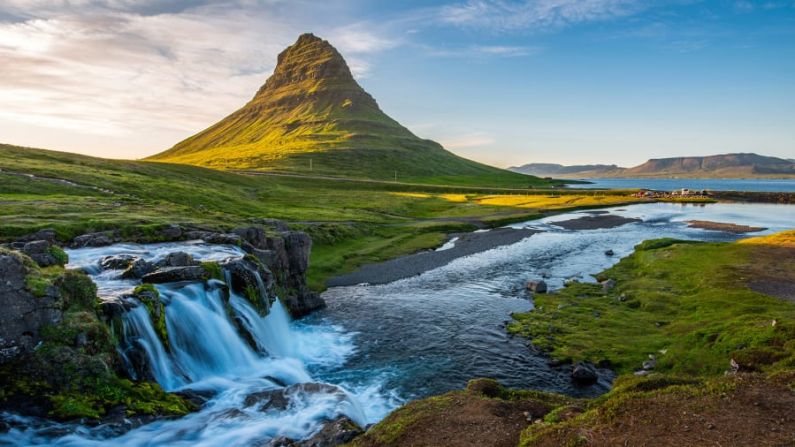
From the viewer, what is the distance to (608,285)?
49.3 metres

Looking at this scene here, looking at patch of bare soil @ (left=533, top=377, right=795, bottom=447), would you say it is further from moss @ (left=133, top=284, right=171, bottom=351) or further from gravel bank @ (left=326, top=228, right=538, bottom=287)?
gravel bank @ (left=326, top=228, right=538, bottom=287)

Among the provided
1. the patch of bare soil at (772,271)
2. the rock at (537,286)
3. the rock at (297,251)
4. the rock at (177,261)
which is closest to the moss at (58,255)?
the rock at (177,261)

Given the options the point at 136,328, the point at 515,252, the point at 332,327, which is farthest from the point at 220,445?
the point at 515,252

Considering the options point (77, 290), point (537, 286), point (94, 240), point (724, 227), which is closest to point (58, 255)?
point (77, 290)

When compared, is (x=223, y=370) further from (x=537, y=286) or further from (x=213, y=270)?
(x=537, y=286)

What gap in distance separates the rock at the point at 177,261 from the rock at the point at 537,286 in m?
34.1

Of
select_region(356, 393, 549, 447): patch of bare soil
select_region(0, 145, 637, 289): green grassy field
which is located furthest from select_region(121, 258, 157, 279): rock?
select_region(356, 393, 549, 447): patch of bare soil

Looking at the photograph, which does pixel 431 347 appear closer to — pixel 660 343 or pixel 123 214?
pixel 660 343

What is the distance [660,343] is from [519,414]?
68.9ft

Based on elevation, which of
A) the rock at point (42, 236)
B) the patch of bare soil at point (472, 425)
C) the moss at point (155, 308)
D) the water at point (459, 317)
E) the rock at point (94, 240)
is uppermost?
the rock at point (42, 236)

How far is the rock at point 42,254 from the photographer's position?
2630cm

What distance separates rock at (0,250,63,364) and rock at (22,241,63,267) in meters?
6.88

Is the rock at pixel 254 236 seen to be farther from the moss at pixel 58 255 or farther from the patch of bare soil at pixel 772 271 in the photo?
the patch of bare soil at pixel 772 271

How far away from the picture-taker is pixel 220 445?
19531 millimetres
